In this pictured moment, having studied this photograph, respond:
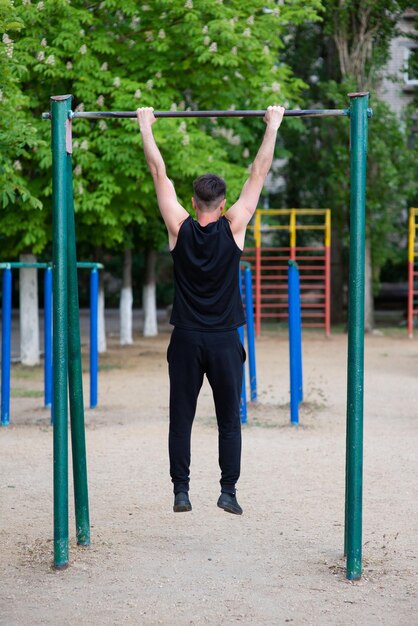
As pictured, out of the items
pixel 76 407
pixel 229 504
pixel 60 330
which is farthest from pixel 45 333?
pixel 229 504

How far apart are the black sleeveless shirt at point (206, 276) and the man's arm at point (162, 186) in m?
0.05

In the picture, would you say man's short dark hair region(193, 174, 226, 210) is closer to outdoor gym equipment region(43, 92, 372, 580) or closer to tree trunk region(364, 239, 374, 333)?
outdoor gym equipment region(43, 92, 372, 580)

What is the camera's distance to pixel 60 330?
207 inches

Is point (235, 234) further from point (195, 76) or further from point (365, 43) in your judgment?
point (365, 43)

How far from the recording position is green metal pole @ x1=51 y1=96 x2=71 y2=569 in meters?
5.20

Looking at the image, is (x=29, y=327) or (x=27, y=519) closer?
(x=27, y=519)

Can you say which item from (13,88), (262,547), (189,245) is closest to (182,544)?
(262,547)

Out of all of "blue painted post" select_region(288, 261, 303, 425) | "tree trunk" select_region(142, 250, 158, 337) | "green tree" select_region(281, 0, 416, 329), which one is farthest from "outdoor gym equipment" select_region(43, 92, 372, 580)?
→ "green tree" select_region(281, 0, 416, 329)

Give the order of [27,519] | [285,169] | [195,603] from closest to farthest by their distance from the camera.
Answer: [195,603] → [27,519] → [285,169]

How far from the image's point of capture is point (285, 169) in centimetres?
2741

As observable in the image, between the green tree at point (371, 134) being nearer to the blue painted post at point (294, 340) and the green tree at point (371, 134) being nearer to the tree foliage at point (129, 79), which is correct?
the tree foliage at point (129, 79)

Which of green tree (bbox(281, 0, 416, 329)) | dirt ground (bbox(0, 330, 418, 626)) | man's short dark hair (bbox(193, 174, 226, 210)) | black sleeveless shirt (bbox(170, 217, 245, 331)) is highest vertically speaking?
green tree (bbox(281, 0, 416, 329))

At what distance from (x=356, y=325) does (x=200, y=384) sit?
2.59ft

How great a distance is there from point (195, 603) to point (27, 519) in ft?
6.27
